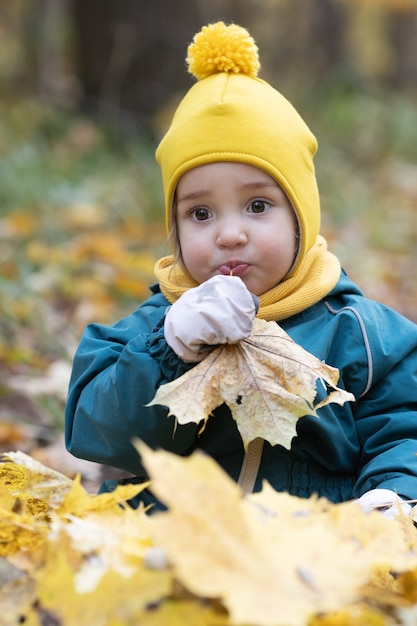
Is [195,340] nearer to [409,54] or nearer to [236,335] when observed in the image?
[236,335]

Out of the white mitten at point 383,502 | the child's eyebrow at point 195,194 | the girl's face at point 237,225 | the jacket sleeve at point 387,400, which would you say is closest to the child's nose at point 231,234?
the girl's face at point 237,225

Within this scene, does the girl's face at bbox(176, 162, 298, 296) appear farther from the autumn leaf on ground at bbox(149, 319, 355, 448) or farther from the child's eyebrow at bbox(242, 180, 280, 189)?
the autumn leaf on ground at bbox(149, 319, 355, 448)

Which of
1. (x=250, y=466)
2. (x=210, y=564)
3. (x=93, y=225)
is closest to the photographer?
(x=210, y=564)

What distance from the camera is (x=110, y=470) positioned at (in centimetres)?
313

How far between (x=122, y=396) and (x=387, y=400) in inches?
28.3

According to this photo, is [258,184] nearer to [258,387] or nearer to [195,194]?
[195,194]

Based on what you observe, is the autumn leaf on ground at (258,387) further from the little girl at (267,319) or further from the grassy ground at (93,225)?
the grassy ground at (93,225)

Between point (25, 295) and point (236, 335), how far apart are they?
2487 mm

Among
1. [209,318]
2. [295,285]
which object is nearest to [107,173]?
[295,285]

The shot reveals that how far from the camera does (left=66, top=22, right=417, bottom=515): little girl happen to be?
6.87 ft

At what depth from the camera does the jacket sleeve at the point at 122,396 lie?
197 cm

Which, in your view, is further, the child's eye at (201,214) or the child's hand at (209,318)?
the child's eye at (201,214)

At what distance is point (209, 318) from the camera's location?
183 cm

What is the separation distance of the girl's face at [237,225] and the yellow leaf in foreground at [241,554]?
0.99m
